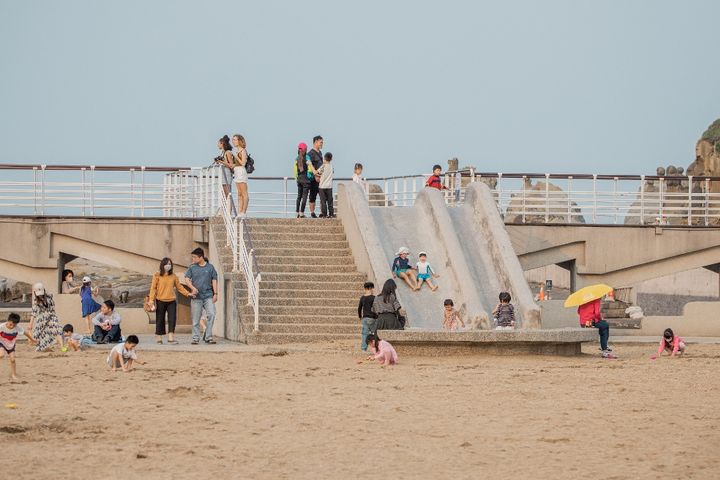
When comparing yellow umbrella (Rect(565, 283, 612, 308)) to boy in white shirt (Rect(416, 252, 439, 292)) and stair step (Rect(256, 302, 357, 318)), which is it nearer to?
boy in white shirt (Rect(416, 252, 439, 292))

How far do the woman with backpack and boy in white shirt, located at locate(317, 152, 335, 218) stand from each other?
27 cm

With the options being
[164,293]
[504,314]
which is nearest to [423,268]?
[504,314]

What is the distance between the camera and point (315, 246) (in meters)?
23.8

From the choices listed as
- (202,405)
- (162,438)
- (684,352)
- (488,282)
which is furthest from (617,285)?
(162,438)

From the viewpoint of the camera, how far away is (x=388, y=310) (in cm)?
1848

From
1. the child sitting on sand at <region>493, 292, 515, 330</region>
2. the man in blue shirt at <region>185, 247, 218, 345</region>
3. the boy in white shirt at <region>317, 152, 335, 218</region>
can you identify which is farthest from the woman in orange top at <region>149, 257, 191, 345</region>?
the boy in white shirt at <region>317, 152, 335, 218</region>

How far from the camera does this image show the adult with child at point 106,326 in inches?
805

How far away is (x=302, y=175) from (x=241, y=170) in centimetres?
244

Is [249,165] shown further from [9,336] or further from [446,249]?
[9,336]

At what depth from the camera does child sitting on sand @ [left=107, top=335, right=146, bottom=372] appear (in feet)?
53.1

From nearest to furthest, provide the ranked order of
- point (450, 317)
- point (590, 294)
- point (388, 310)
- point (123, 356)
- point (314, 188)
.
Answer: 1. point (123, 356)
2. point (388, 310)
3. point (590, 294)
4. point (450, 317)
5. point (314, 188)

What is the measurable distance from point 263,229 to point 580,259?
762 cm

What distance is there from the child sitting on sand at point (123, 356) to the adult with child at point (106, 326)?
411 cm

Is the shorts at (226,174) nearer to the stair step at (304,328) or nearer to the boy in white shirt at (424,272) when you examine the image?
the boy in white shirt at (424,272)
